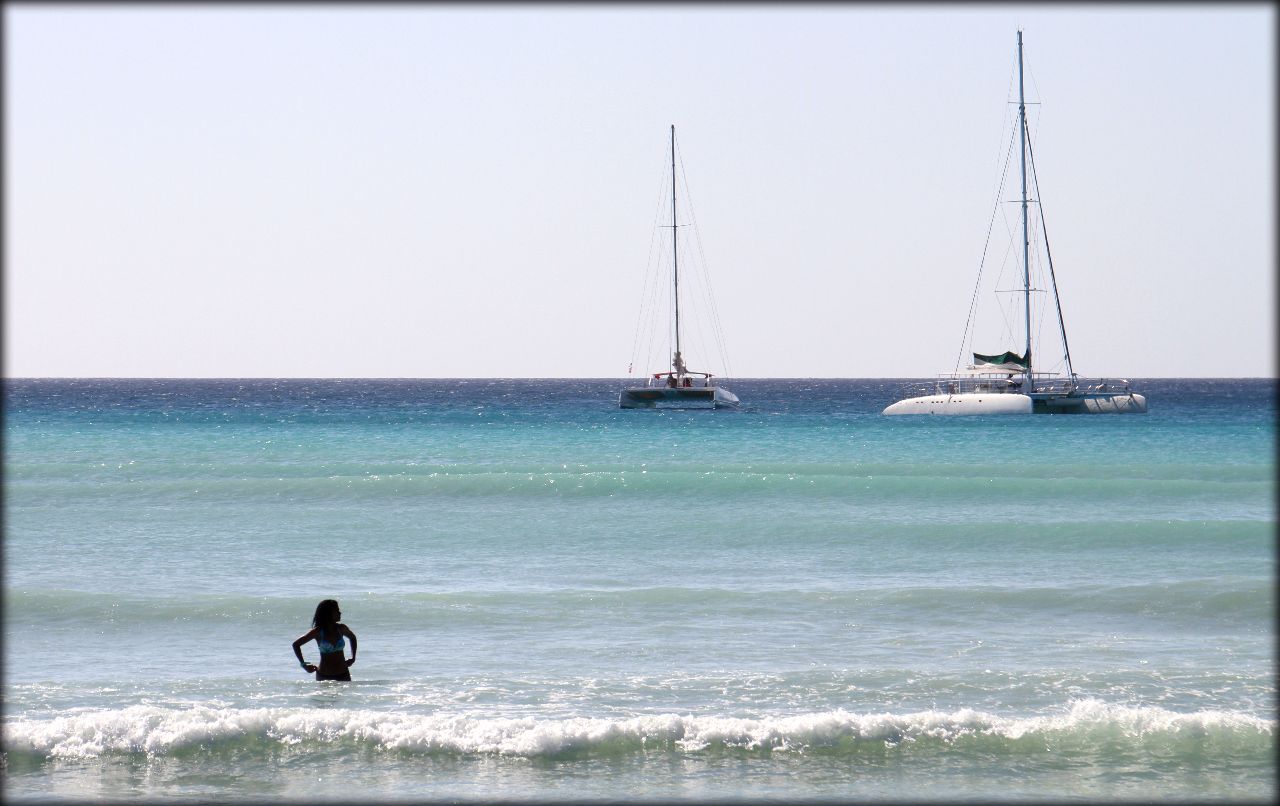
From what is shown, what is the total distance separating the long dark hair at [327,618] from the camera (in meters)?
11.5

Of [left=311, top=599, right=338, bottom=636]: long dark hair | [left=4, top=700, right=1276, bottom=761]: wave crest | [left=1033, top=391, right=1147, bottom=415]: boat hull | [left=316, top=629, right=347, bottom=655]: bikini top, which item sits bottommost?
[left=4, top=700, right=1276, bottom=761]: wave crest

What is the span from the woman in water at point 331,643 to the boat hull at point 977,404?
5220 cm

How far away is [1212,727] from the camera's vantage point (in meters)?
10.1

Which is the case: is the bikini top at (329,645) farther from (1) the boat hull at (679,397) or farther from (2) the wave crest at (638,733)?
(1) the boat hull at (679,397)

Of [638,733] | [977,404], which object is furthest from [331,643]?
[977,404]


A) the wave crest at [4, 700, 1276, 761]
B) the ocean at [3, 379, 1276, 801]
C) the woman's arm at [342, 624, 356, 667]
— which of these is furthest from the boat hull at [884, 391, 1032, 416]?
the woman's arm at [342, 624, 356, 667]

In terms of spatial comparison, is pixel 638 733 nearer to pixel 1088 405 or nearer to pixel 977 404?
pixel 977 404

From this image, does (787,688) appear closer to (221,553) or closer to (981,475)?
(221,553)

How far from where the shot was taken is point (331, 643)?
1168 centimetres

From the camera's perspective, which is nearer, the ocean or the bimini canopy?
the ocean

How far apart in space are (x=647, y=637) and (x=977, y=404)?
163 feet

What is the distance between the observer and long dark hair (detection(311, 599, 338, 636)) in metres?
11.5

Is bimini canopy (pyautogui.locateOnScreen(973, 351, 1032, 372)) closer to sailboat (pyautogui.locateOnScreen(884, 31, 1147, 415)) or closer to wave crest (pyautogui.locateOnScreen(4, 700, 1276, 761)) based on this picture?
sailboat (pyautogui.locateOnScreen(884, 31, 1147, 415))

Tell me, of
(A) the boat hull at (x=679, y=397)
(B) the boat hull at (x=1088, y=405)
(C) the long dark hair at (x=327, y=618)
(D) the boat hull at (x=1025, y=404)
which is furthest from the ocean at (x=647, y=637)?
(A) the boat hull at (x=679, y=397)
